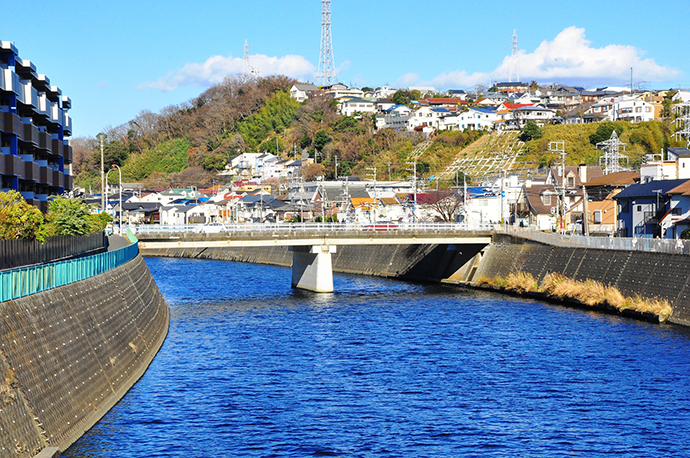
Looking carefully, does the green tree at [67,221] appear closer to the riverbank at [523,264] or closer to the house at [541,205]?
the riverbank at [523,264]

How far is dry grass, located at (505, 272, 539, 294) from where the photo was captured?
184 feet

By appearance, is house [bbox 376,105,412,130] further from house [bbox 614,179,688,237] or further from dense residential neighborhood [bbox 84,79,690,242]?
house [bbox 614,179,688,237]

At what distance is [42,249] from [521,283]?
36392 millimetres

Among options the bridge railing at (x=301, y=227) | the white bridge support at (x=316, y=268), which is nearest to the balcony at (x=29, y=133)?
the bridge railing at (x=301, y=227)

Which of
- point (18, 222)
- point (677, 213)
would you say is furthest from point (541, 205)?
point (18, 222)

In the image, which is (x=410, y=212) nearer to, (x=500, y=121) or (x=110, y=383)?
(x=500, y=121)

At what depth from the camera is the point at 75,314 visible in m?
24.4

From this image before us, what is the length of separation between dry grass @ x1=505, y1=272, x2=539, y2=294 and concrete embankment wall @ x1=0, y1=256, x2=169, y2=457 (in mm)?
32006

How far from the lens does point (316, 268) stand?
61.7 metres

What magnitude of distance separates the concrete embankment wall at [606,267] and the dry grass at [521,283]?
0.50 m

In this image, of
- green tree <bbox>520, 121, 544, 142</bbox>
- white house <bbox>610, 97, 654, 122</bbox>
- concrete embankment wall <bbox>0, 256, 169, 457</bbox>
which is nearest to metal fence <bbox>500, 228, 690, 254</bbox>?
concrete embankment wall <bbox>0, 256, 169, 457</bbox>

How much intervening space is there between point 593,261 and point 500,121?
121 m

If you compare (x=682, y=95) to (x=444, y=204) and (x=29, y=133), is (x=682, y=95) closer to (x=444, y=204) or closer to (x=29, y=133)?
(x=444, y=204)

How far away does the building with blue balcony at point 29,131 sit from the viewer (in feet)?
178
